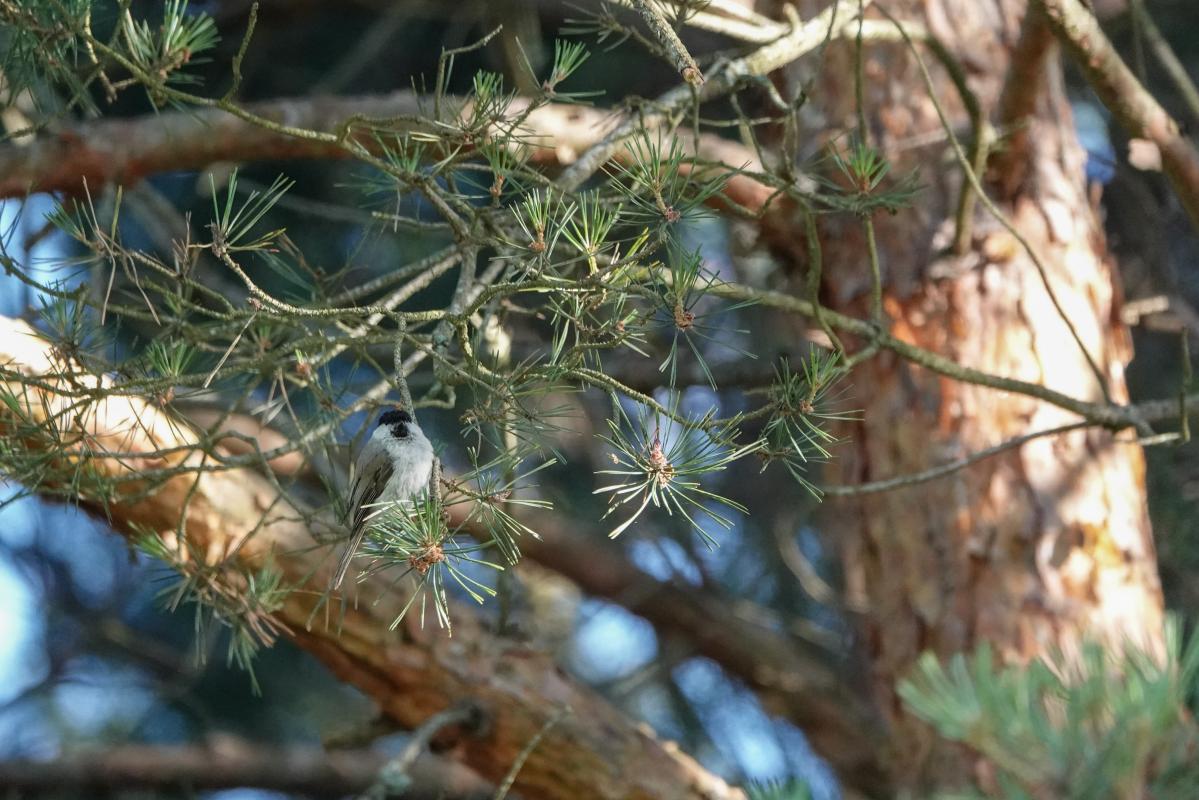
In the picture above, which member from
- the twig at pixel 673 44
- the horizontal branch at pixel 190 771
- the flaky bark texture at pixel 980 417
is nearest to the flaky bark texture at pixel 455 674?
the flaky bark texture at pixel 980 417

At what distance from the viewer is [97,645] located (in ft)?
15.1

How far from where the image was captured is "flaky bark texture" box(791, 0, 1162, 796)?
9.12ft

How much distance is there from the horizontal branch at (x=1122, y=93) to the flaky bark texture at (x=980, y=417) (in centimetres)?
28

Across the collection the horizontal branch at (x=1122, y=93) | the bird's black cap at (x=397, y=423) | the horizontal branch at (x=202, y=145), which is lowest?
the bird's black cap at (x=397, y=423)

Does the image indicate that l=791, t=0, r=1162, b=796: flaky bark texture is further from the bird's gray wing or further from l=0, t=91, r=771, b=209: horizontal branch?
the bird's gray wing

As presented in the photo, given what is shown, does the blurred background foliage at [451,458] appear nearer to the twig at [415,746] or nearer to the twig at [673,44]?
the twig at [415,746]

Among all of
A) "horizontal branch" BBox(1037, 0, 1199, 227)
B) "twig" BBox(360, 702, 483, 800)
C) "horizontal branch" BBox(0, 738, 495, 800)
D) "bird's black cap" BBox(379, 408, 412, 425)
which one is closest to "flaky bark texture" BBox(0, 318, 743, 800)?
"twig" BBox(360, 702, 483, 800)

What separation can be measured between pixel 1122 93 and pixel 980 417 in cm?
80

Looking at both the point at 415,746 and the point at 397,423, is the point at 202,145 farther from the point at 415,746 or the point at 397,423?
the point at 415,746

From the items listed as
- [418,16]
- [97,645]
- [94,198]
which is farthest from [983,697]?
[97,645]

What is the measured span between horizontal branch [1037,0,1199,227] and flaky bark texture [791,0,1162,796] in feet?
0.93

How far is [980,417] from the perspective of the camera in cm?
290

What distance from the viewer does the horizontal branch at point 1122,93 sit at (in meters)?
2.33

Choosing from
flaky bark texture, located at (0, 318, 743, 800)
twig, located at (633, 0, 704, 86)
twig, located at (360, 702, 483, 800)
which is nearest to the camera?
twig, located at (633, 0, 704, 86)
